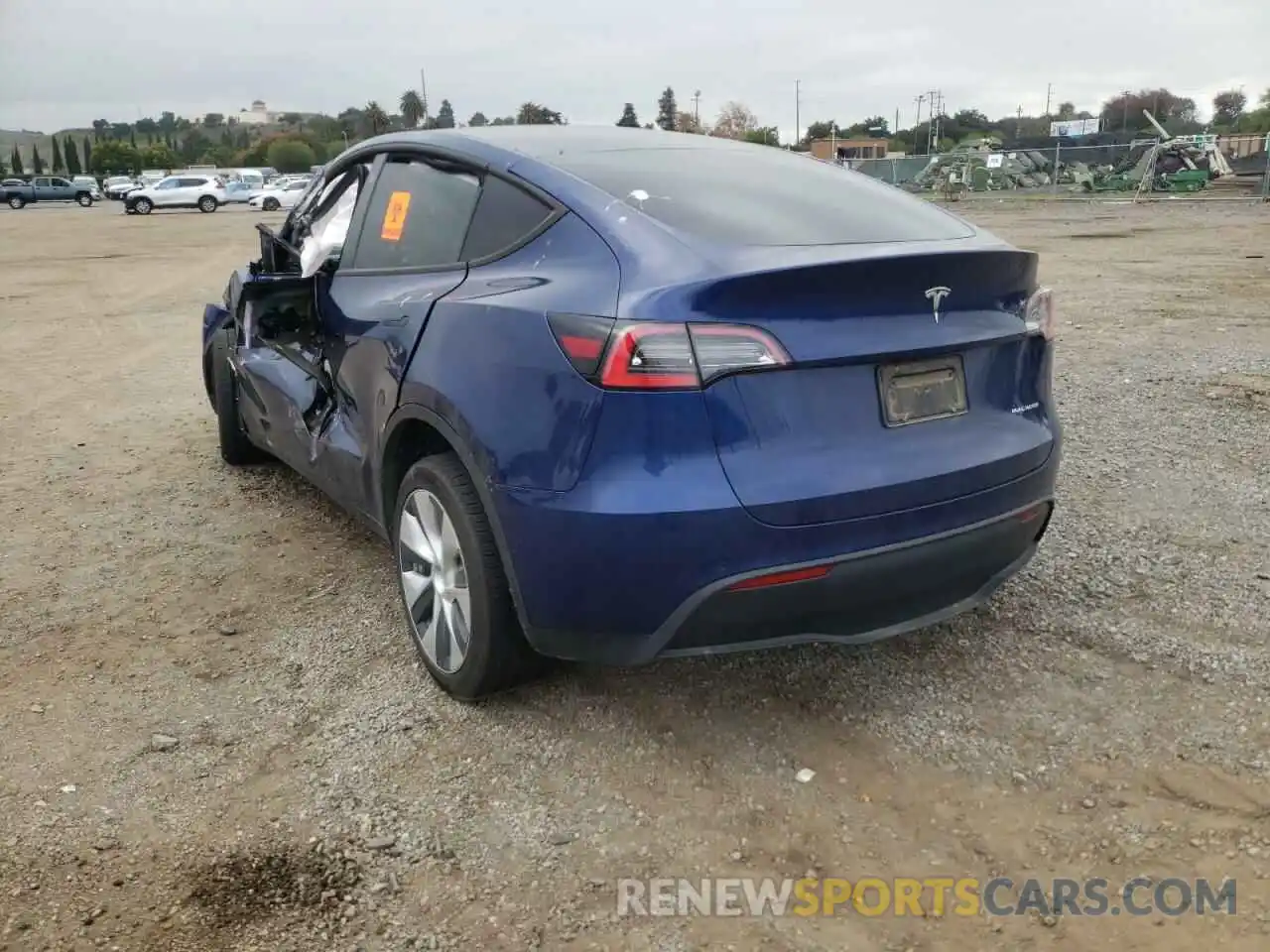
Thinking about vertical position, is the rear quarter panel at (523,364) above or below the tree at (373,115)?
below

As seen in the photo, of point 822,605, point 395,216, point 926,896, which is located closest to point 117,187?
point 395,216

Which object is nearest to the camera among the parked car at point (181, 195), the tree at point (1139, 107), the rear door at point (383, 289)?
the rear door at point (383, 289)

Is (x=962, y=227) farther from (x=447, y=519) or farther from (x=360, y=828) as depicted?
(x=360, y=828)

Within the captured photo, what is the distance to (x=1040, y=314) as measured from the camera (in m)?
3.12

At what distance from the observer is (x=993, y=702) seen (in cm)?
308

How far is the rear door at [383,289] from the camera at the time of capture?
10.6 feet

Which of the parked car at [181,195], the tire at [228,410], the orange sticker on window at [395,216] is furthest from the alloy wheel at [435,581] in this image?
the parked car at [181,195]

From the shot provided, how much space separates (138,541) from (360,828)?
8.51 ft

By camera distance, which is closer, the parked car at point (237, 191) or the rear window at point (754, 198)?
the rear window at point (754, 198)

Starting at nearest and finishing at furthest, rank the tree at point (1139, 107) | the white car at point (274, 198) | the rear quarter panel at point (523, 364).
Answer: the rear quarter panel at point (523, 364) → the white car at point (274, 198) → the tree at point (1139, 107)

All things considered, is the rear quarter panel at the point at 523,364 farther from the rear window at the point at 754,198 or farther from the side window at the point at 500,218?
the rear window at the point at 754,198

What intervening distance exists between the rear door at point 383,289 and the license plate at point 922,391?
1.29 meters

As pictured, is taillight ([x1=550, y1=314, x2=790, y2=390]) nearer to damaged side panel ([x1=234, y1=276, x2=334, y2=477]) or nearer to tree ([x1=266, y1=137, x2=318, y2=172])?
damaged side panel ([x1=234, y1=276, x2=334, y2=477])

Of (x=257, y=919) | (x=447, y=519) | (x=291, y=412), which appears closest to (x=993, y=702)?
(x=447, y=519)
